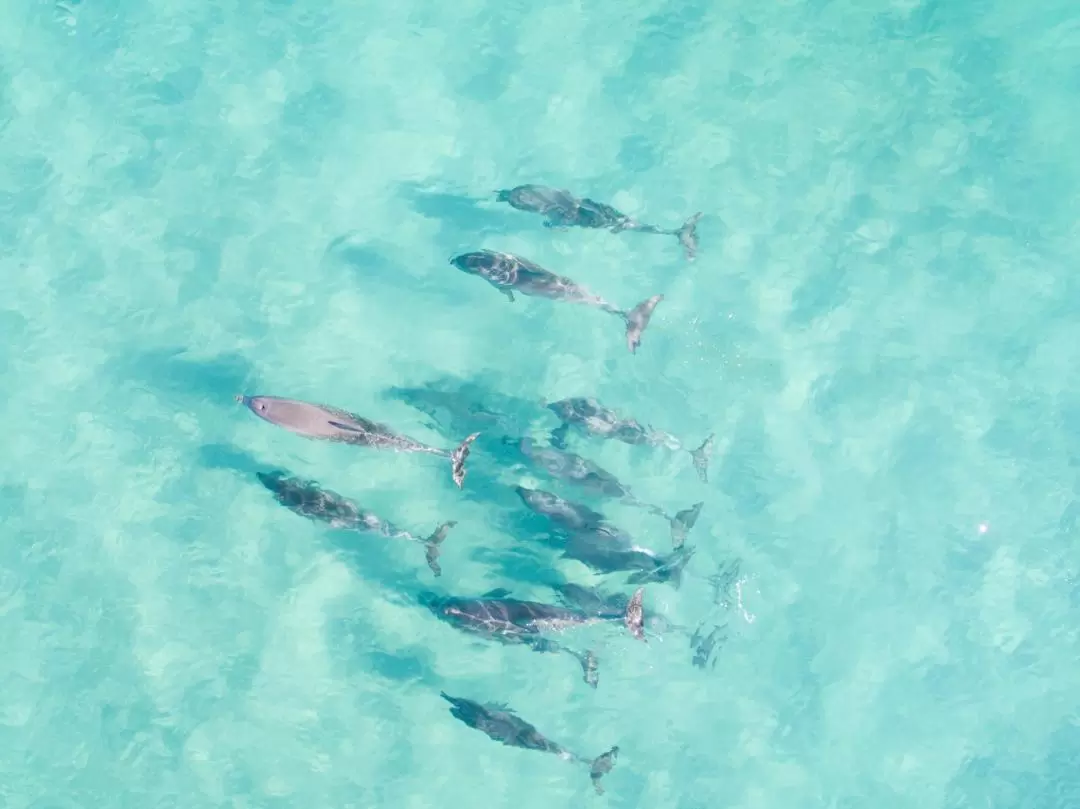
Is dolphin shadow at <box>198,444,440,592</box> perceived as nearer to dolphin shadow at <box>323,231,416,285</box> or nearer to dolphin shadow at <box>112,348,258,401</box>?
dolphin shadow at <box>112,348,258,401</box>

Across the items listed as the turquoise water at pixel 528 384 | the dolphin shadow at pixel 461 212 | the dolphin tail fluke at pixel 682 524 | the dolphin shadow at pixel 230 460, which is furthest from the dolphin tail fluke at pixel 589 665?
the dolphin shadow at pixel 461 212

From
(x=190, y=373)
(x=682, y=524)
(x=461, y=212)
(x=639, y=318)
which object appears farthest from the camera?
(x=461, y=212)

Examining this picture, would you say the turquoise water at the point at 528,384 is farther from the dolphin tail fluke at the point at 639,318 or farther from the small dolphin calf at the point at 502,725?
the small dolphin calf at the point at 502,725

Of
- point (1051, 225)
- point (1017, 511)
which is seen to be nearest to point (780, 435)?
point (1017, 511)

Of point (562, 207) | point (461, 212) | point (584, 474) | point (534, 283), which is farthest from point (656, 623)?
point (461, 212)

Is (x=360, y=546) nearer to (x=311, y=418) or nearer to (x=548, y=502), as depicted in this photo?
(x=311, y=418)

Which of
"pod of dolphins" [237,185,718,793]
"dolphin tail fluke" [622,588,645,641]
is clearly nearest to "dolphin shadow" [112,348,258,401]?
"pod of dolphins" [237,185,718,793]
